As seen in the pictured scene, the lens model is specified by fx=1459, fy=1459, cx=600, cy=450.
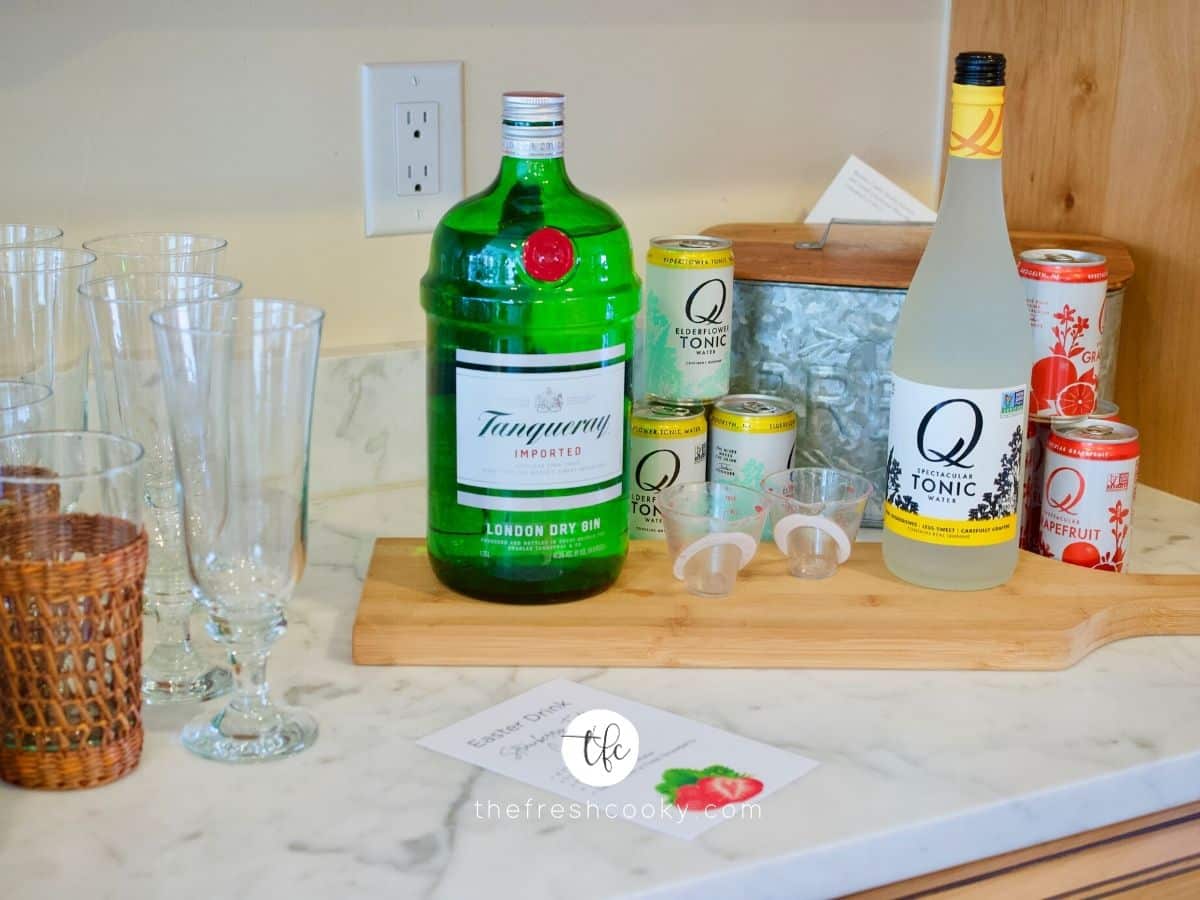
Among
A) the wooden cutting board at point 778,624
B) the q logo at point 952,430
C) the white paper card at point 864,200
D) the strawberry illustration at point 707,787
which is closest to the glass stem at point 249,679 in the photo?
the wooden cutting board at point 778,624

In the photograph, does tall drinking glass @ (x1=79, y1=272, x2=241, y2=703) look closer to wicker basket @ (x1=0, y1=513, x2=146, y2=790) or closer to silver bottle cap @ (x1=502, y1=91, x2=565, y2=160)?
wicker basket @ (x1=0, y1=513, x2=146, y2=790)

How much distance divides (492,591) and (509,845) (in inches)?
10.6

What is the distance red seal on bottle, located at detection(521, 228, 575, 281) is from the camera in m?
0.91

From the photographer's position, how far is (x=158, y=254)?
931 mm

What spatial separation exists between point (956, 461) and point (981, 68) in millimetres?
250

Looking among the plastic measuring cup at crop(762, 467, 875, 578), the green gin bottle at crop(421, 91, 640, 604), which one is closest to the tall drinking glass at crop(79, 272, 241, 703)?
the green gin bottle at crop(421, 91, 640, 604)

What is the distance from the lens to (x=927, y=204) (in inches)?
56.9

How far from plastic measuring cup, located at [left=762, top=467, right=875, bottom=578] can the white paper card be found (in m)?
0.39

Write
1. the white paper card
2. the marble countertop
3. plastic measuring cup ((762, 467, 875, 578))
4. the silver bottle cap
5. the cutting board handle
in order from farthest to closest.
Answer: the white paper card < the cutting board handle < plastic measuring cup ((762, 467, 875, 578)) < the silver bottle cap < the marble countertop

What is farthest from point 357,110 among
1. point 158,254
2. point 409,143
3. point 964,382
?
point 964,382

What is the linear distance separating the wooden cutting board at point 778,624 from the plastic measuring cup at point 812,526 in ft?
0.07

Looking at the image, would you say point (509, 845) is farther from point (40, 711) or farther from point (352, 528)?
point (352, 528)

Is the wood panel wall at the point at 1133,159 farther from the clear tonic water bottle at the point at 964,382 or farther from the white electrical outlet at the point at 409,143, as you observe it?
the white electrical outlet at the point at 409,143

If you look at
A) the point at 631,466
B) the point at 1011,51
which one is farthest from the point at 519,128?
the point at 1011,51
